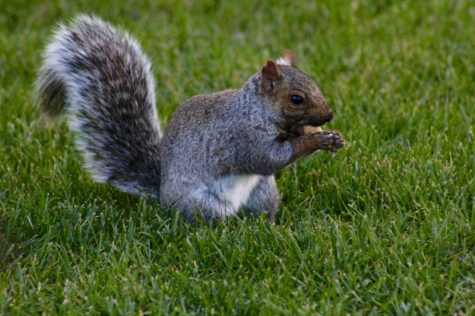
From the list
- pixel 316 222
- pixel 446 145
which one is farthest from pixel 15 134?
pixel 446 145

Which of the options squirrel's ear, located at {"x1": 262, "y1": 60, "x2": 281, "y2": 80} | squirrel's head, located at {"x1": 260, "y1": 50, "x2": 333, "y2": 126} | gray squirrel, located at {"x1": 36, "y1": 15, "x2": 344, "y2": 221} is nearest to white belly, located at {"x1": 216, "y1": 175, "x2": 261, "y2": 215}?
gray squirrel, located at {"x1": 36, "y1": 15, "x2": 344, "y2": 221}

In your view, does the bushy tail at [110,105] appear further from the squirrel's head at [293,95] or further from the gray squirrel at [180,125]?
the squirrel's head at [293,95]

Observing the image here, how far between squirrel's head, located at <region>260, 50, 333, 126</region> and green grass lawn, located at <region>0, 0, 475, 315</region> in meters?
0.38

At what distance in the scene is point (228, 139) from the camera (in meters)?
3.37

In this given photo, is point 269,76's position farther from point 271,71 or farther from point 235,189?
point 235,189

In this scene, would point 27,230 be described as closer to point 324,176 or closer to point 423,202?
point 324,176

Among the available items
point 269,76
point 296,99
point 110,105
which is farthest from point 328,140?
point 110,105

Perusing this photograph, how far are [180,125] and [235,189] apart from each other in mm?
335

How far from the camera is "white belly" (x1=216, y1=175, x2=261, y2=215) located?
11.0 feet

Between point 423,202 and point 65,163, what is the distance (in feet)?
5.33

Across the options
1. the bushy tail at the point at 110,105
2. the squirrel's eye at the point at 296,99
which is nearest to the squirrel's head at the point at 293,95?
the squirrel's eye at the point at 296,99

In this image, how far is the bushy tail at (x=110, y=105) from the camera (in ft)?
11.9

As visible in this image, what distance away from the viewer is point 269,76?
3.29m

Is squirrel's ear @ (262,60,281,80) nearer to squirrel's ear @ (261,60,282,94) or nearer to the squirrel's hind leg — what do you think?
squirrel's ear @ (261,60,282,94)
